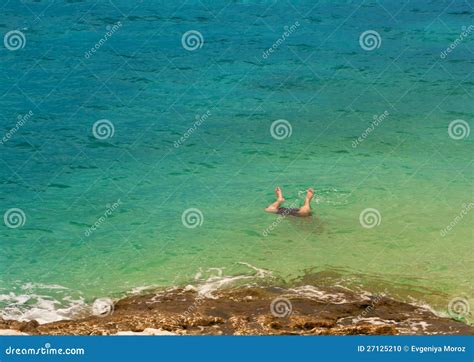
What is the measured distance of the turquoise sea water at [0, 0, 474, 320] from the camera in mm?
13844

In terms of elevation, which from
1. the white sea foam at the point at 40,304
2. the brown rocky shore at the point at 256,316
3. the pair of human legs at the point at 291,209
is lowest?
the brown rocky shore at the point at 256,316

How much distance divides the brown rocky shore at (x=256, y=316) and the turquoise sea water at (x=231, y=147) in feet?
1.84

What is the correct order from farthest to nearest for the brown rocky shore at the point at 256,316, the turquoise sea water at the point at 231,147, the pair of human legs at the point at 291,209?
the pair of human legs at the point at 291,209 < the turquoise sea water at the point at 231,147 < the brown rocky shore at the point at 256,316

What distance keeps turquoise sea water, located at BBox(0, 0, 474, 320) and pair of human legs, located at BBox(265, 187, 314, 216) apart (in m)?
0.20

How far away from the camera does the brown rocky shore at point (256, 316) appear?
37.5 feet

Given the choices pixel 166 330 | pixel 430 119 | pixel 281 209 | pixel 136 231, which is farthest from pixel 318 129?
pixel 166 330

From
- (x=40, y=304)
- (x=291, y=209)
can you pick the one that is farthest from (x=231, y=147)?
(x=40, y=304)

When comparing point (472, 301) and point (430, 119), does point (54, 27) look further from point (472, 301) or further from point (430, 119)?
point (472, 301)

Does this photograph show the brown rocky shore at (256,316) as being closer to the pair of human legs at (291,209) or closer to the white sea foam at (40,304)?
the white sea foam at (40,304)

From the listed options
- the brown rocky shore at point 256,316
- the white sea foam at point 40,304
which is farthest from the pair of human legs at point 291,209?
the white sea foam at point 40,304

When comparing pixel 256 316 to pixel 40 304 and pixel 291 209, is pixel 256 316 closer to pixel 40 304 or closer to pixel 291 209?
pixel 40 304

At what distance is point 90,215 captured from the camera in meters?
15.6

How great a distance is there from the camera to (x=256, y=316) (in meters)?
11.9

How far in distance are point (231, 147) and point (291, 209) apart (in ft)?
12.3
